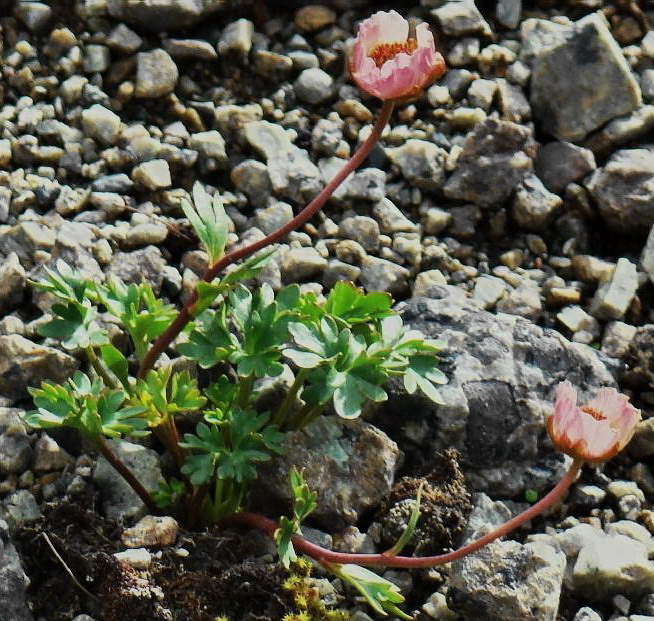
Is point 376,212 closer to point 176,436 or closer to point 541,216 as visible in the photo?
point 541,216

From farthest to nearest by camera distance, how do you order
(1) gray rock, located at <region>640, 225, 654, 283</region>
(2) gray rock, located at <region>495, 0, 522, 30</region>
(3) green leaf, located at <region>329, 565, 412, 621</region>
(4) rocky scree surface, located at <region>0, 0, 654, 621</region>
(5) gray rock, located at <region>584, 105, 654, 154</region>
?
(2) gray rock, located at <region>495, 0, 522, 30</region> → (5) gray rock, located at <region>584, 105, 654, 154</region> → (1) gray rock, located at <region>640, 225, 654, 283</region> → (4) rocky scree surface, located at <region>0, 0, 654, 621</region> → (3) green leaf, located at <region>329, 565, 412, 621</region>

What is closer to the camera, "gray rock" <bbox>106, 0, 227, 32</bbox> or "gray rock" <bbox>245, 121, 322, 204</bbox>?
"gray rock" <bbox>245, 121, 322, 204</bbox>

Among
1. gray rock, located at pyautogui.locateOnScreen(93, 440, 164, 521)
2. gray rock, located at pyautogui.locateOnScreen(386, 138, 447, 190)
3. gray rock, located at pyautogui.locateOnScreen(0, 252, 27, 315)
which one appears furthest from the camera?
gray rock, located at pyautogui.locateOnScreen(386, 138, 447, 190)

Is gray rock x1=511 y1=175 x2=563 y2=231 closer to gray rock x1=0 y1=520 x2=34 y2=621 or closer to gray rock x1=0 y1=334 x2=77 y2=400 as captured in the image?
gray rock x1=0 y1=334 x2=77 y2=400

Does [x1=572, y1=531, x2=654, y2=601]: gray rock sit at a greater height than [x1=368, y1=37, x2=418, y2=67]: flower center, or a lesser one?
lesser

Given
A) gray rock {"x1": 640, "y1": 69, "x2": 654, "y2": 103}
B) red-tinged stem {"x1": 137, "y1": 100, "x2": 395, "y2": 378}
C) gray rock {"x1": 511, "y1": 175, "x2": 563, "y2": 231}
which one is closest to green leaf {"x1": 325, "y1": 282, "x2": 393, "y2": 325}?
red-tinged stem {"x1": 137, "y1": 100, "x2": 395, "y2": 378}

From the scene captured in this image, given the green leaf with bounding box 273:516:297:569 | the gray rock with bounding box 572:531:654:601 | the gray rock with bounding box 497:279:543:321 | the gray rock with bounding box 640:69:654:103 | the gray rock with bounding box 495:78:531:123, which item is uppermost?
the gray rock with bounding box 640:69:654:103

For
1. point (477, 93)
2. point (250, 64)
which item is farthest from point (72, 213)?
point (477, 93)
